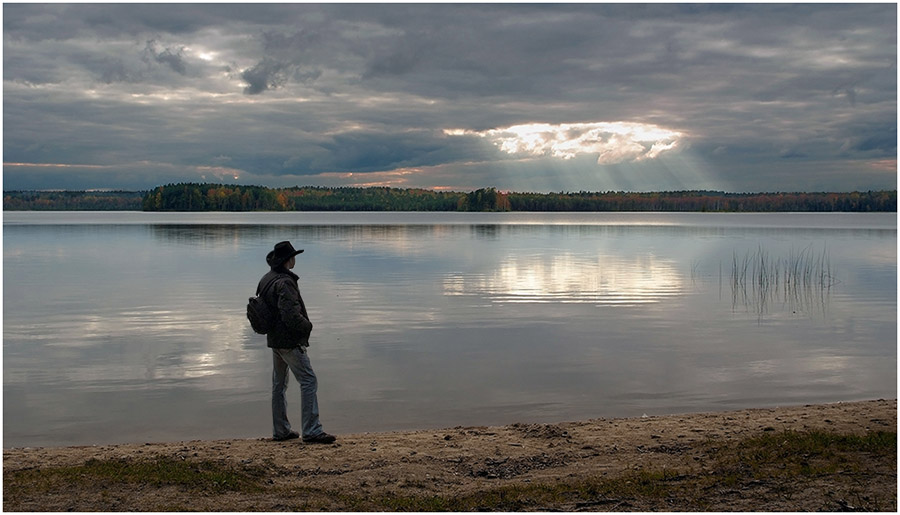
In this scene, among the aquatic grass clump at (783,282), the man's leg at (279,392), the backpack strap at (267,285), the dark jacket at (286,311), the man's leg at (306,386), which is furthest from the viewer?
the aquatic grass clump at (783,282)

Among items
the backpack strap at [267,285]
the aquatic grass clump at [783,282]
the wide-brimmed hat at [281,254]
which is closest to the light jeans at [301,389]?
the backpack strap at [267,285]

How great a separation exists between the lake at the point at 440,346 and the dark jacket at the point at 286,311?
2621mm

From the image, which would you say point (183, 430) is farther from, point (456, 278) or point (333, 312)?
point (456, 278)

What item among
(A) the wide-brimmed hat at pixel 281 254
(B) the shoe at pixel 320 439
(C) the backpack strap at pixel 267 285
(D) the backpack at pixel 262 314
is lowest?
(B) the shoe at pixel 320 439

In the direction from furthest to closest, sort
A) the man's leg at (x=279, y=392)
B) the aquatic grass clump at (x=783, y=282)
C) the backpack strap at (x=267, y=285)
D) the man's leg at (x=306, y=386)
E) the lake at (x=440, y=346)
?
the aquatic grass clump at (x=783, y=282)
the lake at (x=440, y=346)
the man's leg at (x=279, y=392)
the man's leg at (x=306, y=386)
the backpack strap at (x=267, y=285)

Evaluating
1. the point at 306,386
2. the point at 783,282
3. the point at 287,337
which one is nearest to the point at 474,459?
the point at 306,386

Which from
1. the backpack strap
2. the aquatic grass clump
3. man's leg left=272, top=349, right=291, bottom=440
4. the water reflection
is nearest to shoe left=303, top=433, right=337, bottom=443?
man's leg left=272, top=349, right=291, bottom=440

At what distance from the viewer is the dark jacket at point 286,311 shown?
11531 millimetres

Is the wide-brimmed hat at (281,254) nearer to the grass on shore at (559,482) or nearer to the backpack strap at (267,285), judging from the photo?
the backpack strap at (267,285)

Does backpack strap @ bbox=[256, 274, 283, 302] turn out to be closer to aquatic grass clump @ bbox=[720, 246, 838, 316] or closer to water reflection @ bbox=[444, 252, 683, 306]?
water reflection @ bbox=[444, 252, 683, 306]

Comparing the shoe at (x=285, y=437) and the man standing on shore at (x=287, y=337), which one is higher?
the man standing on shore at (x=287, y=337)

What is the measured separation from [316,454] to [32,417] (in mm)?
6340

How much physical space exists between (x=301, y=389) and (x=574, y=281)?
96.8 ft

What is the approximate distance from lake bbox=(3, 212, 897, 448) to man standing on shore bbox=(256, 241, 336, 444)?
5.88 feet
